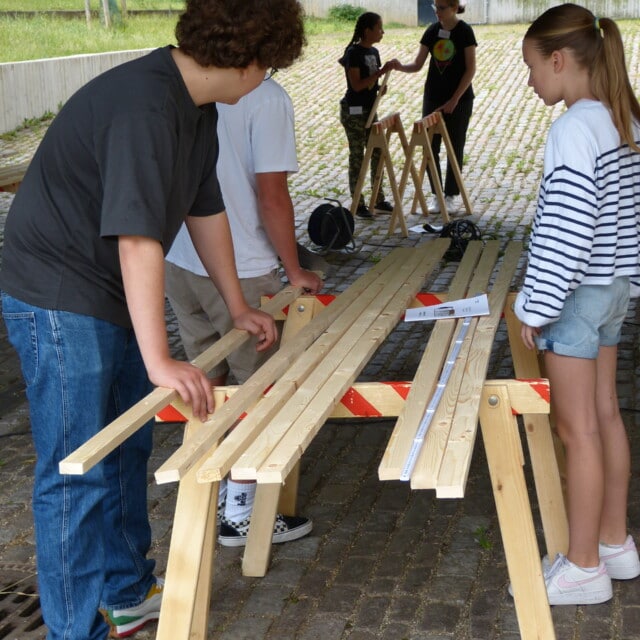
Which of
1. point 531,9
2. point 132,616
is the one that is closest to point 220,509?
Result: point 132,616

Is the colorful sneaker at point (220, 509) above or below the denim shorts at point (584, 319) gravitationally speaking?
below

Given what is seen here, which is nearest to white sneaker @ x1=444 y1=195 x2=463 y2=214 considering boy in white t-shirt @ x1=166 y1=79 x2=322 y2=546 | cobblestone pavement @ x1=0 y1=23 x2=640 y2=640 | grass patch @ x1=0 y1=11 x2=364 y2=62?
cobblestone pavement @ x1=0 y1=23 x2=640 y2=640

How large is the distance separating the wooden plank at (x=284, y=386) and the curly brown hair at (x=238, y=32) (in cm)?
85

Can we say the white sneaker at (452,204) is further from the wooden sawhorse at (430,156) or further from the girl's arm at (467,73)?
the girl's arm at (467,73)

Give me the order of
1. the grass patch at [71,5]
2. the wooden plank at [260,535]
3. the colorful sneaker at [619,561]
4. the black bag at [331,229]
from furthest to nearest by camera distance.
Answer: the grass patch at [71,5] → the black bag at [331,229] → the wooden plank at [260,535] → the colorful sneaker at [619,561]

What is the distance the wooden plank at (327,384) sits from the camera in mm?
2311

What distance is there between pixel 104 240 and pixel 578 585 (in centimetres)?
190

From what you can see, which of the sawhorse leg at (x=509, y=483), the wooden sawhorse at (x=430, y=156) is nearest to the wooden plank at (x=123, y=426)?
the sawhorse leg at (x=509, y=483)

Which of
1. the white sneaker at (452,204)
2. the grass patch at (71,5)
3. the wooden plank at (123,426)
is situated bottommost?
the white sneaker at (452,204)

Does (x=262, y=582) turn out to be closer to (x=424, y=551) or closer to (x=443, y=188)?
(x=424, y=551)

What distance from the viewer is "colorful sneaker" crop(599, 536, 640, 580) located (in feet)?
11.7

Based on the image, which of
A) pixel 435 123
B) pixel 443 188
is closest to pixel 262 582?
pixel 435 123

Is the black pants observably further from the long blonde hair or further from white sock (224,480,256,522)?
the long blonde hair

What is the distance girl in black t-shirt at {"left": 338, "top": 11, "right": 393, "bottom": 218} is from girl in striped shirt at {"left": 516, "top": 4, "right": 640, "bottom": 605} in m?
7.45
